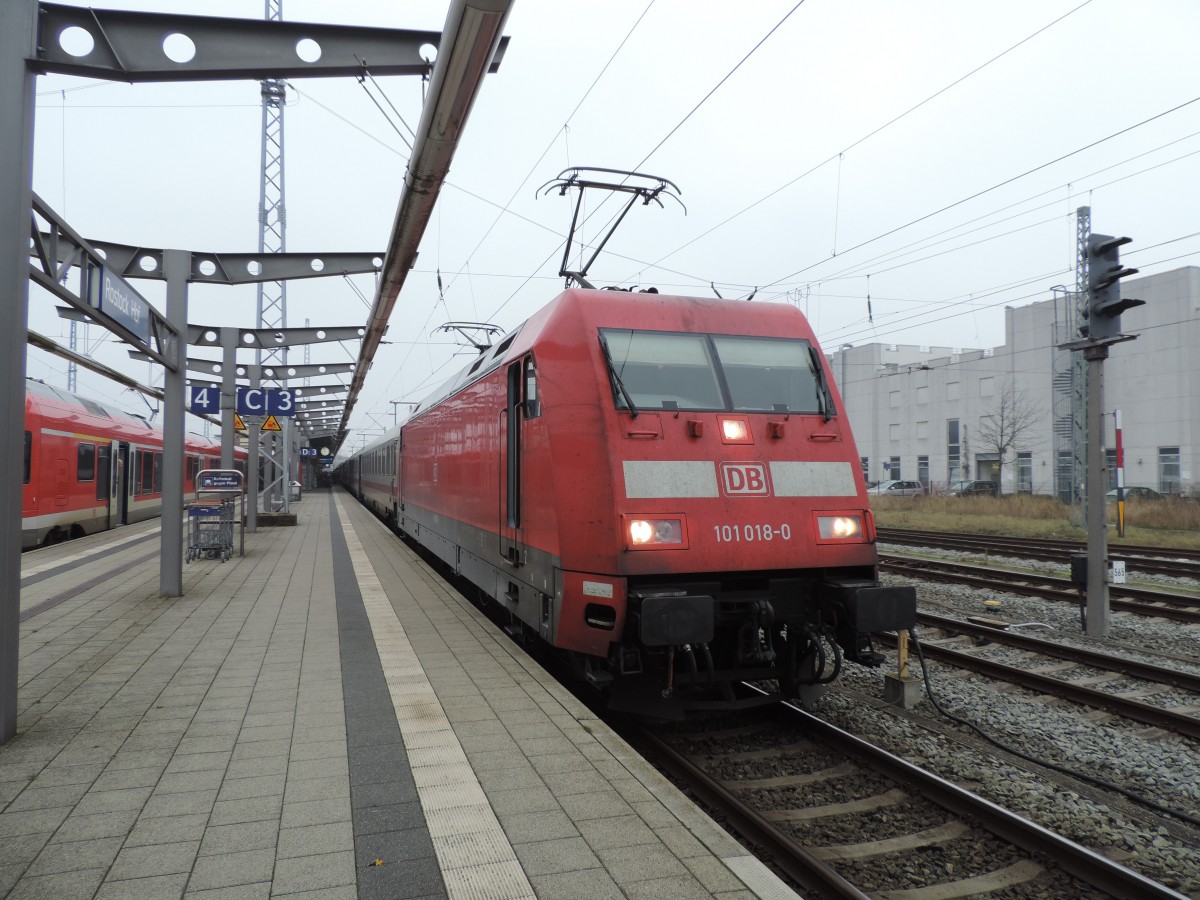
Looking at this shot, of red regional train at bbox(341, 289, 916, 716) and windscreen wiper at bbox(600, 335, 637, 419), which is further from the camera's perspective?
windscreen wiper at bbox(600, 335, 637, 419)

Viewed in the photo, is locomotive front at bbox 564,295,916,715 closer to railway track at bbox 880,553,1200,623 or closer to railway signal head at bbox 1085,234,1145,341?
railway signal head at bbox 1085,234,1145,341

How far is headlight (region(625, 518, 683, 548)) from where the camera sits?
502cm

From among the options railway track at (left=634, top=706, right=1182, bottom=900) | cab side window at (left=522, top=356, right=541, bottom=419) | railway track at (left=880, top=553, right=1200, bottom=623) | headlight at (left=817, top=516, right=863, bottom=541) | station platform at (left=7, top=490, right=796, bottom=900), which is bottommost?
railway track at (left=634, top=706, right=1182, bottom=900)

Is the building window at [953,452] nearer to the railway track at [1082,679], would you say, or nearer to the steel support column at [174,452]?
the railway track at [1082,679]

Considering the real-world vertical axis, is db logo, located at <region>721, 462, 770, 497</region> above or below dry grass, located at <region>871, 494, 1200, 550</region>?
above

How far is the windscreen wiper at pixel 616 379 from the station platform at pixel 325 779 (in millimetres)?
2024

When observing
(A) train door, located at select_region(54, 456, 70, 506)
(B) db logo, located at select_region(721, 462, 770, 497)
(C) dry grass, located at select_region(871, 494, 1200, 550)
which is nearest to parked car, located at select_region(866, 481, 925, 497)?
(C) dry grass, located at select_region(871, 494, 1200, 550)

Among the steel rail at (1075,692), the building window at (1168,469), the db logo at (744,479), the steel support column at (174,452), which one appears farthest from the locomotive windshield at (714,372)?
the building window at (1168,469)

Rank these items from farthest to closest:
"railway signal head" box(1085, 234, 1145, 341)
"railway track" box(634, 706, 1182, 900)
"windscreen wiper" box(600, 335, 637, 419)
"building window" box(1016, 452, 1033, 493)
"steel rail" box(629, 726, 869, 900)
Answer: "building window" box(1016, 452, 1033, 493) → "railway signal head" box(1085, 234, 1145, 341) → "windscreen wiper" box(600, 335, 637, 419) → "railway track" box(634, 706, 1182, 900) → "steel rail" box(629, 726, 869, 900)

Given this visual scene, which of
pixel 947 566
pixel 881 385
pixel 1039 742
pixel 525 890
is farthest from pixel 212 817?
pixel 881 385

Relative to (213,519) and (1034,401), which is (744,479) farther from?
(1034,401)

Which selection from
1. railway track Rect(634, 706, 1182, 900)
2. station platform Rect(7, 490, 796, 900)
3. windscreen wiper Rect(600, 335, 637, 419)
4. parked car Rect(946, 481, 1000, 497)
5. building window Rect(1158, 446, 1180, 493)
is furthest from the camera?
parked car Rect(946, 481, 1000, 497)

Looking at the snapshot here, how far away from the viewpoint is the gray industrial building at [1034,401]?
33.5 m

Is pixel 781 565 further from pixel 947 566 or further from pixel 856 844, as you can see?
pixel 947 566
